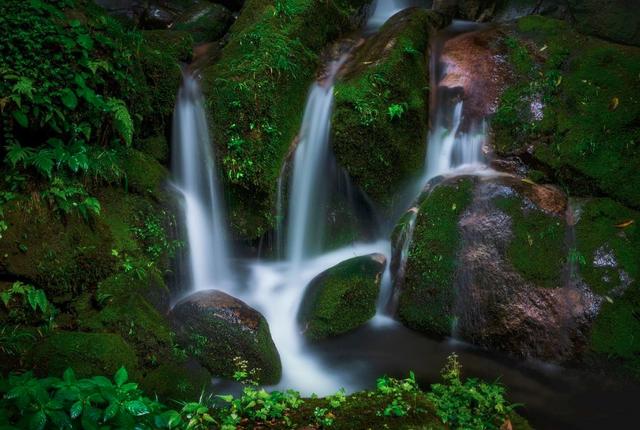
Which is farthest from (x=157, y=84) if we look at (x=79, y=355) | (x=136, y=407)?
(x=136, y=407)

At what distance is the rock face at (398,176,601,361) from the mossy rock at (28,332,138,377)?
375cm

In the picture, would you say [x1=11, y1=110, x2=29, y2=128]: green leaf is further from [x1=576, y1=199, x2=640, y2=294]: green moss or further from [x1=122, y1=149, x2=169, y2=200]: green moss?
[x1=576, y1=199, x2=640, y2=294]: green moss

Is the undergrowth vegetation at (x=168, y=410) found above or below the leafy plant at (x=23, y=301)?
above

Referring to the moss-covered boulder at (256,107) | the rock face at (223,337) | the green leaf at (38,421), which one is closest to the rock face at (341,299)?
the rock face at (223,337)

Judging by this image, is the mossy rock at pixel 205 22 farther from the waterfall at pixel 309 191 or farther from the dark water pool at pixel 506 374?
the dark water pool at pixel 506 374

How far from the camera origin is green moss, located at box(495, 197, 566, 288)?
5684mm

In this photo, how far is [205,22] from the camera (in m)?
9.68

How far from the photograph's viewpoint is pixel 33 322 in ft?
13.5

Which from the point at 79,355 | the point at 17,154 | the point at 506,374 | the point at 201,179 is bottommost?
the point at 506,374

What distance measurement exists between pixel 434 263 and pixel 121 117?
4303 millimetres

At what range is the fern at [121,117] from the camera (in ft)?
16.9

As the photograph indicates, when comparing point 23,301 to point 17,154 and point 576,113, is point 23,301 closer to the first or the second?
point 17,154

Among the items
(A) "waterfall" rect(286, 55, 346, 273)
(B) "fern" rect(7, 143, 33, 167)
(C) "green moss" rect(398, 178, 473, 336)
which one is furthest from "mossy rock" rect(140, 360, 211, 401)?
(A) "waterfall" rect(286, 55, 346, 273)

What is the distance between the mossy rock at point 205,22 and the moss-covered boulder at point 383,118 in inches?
139
